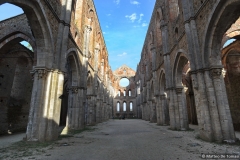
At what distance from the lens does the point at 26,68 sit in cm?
1428

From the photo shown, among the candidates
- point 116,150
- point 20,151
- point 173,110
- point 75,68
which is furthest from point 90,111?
point 116,150

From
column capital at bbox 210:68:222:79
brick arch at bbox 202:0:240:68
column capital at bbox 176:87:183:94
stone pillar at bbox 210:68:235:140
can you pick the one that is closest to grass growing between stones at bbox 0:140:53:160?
stone pillar at bbox 210:68:235:140

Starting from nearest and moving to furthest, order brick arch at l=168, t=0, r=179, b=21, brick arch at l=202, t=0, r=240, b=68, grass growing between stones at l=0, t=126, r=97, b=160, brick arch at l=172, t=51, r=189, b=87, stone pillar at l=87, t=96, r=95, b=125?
grass growing between stones at l=0, t=126, r=97, b=160
brick arch at l=202, t=0, r=240, b=68
brick arch at l=172, t=51, r=189, b=87
brick arch at l=168, t=0, r=179, b=21
stone pillar at l=87, t=96, r=95, b=125

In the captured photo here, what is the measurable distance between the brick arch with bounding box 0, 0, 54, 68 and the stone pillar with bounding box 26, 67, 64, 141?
72cm

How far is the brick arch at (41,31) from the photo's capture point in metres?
7.10

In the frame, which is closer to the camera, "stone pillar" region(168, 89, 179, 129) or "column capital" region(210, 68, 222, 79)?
"column capital" region(210, 68, 222, 79)

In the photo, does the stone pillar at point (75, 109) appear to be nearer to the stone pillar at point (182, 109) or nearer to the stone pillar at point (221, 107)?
the stone pillar at point (182, 109)

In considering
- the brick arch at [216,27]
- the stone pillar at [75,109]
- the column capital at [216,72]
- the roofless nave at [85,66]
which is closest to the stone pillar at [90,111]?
the roofless nave at [85,66]

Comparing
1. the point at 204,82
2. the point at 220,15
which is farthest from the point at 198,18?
the point at 204,82

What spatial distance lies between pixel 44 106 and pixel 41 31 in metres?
4.16

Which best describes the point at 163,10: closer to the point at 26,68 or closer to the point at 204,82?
the point at 204,82

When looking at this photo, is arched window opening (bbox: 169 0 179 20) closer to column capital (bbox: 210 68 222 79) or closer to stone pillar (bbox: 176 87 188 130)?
stone pillar (bbox: 176 87 188 130)

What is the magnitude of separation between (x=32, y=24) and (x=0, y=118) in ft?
28.4

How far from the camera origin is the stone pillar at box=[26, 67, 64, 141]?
6.98m
